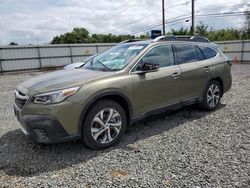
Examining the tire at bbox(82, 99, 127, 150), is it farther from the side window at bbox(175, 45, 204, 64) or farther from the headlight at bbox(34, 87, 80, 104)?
the side window at bbox(175, 45, 204, 64)

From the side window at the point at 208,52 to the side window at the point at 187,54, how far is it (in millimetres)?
253

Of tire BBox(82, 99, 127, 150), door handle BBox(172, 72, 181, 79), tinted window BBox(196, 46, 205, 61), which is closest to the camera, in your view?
tire BBox(82, 99, 127, 150)

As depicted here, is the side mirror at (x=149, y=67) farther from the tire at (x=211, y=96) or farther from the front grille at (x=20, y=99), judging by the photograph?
the front grille at (x=20, y=99)

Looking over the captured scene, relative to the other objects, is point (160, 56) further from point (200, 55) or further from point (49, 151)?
point (49, 151)

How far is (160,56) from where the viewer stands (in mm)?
4340

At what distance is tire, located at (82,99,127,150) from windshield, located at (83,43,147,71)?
0.69 m

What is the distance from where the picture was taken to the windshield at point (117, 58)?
3985 millimetres

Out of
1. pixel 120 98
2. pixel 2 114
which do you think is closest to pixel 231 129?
pixel 120 98

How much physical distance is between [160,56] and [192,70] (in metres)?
0.82

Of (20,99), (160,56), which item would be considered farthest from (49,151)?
(160,56)

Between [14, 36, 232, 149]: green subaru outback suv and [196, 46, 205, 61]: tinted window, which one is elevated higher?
[196, 46, 205, 61]: tinted window

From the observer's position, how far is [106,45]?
2033cm

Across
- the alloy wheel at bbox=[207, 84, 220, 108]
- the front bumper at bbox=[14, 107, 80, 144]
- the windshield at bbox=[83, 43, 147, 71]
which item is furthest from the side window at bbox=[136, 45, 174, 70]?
the front bumper at bbox=[14, 107, 80, 144]

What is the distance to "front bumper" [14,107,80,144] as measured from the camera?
3.11m
